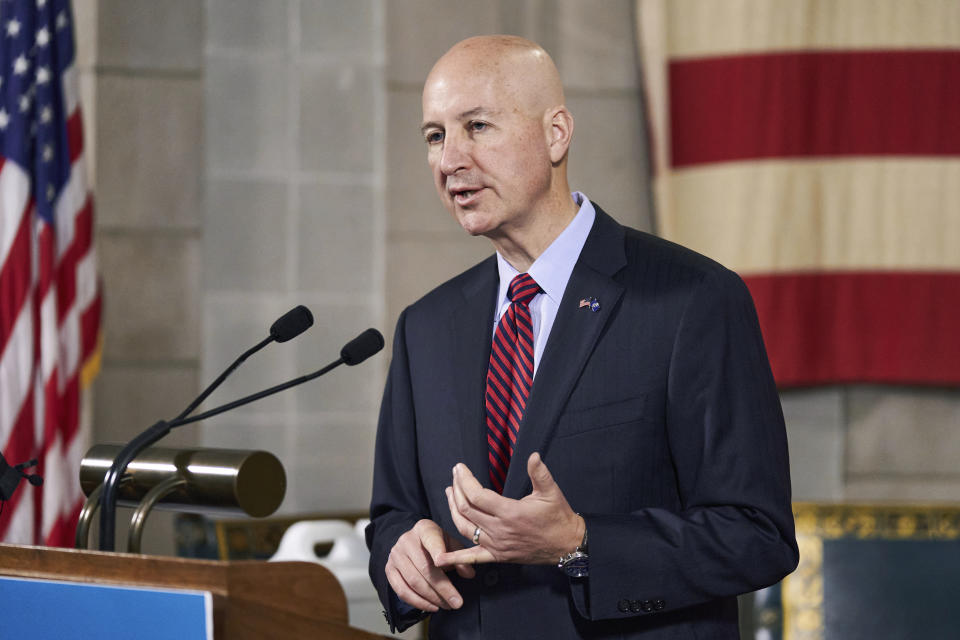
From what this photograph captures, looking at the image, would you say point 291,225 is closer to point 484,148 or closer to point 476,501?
point 484,148

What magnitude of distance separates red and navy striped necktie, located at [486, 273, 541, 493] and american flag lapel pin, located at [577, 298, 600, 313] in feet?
0.36

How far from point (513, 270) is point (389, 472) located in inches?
16.4

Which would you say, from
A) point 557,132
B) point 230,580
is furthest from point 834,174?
point 230,580

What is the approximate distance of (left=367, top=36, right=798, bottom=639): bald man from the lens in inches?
59.9

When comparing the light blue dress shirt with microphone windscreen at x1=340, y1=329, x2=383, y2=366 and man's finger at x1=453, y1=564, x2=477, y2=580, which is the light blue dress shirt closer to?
microphone windscreen at x1=340, y1=329, x2=383, y2=366

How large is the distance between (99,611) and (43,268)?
2.42 meters

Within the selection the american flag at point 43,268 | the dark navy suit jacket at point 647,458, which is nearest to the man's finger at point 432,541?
the dark navy suit jacket at point 647,458

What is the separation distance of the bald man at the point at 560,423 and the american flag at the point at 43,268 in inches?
73.9

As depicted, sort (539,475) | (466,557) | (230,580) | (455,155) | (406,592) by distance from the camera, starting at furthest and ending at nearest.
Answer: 1. (455,155)
2. (406,592)
3. (466,557)
4. (539,475)
5. (230,580)

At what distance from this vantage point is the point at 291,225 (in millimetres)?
4008

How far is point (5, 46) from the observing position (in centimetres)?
346

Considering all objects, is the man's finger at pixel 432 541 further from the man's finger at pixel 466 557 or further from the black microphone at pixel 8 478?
the black microphone at pixel 8 478

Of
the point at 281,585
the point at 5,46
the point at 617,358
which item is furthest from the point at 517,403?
the point at 5,46

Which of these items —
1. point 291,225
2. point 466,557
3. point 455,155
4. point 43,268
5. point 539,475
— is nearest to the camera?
point 539,475
